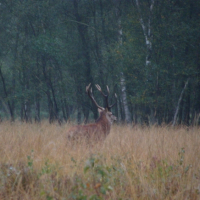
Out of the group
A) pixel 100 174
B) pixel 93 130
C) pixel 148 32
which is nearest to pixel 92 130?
pixel 93 130

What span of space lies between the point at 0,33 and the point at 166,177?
18274 mm

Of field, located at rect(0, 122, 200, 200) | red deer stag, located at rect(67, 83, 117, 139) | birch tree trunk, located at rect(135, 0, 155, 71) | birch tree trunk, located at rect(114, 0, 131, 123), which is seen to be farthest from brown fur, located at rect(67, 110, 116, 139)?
birch tree trunk, located at rect(114, 0, 131, 123)

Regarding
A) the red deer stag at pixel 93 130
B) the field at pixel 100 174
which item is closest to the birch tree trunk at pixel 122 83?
the red deer stag at pixel 93 130

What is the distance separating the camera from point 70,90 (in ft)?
60.0

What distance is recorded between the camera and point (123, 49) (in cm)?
1348

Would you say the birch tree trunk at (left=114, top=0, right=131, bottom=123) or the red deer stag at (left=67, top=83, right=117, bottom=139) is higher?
the birch tree trunk at (left=114, top=0, right=131, bottom=123)

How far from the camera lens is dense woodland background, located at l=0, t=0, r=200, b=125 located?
12.3 meters

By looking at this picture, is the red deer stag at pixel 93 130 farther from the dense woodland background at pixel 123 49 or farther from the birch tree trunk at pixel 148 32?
the birch tree trunk at pixel 148 32

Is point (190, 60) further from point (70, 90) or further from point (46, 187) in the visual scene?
point (46, 187)

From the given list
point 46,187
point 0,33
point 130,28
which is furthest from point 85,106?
point 46,187

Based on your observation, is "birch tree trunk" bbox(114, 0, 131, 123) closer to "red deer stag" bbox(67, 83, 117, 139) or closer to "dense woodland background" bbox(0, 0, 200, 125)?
"dense woodland background" bbox(0, 0, 200, 125)

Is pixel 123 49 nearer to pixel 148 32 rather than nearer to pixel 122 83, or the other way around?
pixel 148 32

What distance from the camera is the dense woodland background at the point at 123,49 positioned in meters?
12.3

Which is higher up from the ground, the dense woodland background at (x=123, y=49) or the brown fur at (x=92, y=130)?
the dense woodland background at (x=123, y=49)
